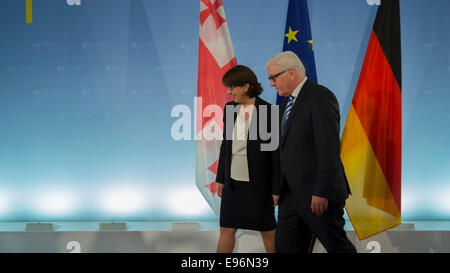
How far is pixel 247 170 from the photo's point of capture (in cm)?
262

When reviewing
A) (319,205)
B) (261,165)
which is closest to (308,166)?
(319,205)

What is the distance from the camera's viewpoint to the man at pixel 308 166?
75.4 inches

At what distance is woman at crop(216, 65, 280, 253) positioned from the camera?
2.60m

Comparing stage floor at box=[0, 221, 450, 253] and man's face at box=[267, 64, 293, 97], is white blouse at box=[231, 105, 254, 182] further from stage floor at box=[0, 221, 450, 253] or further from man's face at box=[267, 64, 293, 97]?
stage floor at box=[0, 221, 450, 253]

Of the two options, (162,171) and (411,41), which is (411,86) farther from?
(162,171)

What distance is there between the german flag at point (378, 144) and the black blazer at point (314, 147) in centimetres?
127

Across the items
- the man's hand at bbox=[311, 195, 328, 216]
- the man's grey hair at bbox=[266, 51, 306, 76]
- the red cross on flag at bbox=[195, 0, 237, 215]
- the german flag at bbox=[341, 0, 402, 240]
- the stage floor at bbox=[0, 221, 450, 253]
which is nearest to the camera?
the man's hand at bbox=[311, 195, 328, 216]

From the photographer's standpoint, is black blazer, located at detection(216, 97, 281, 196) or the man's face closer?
the man's face

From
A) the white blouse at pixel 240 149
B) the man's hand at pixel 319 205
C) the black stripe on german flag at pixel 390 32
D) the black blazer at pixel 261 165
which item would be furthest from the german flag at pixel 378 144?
the man's hand at pixel 319 205

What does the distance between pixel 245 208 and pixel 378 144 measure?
127 centimetres

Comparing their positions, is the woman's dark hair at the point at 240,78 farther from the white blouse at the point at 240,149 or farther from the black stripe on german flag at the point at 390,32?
the black stripe on german flag at the point at 390,32

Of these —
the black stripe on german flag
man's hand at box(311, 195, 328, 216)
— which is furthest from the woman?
the black stripe on german flag

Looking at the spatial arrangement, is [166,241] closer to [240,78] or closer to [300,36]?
[240,78]
